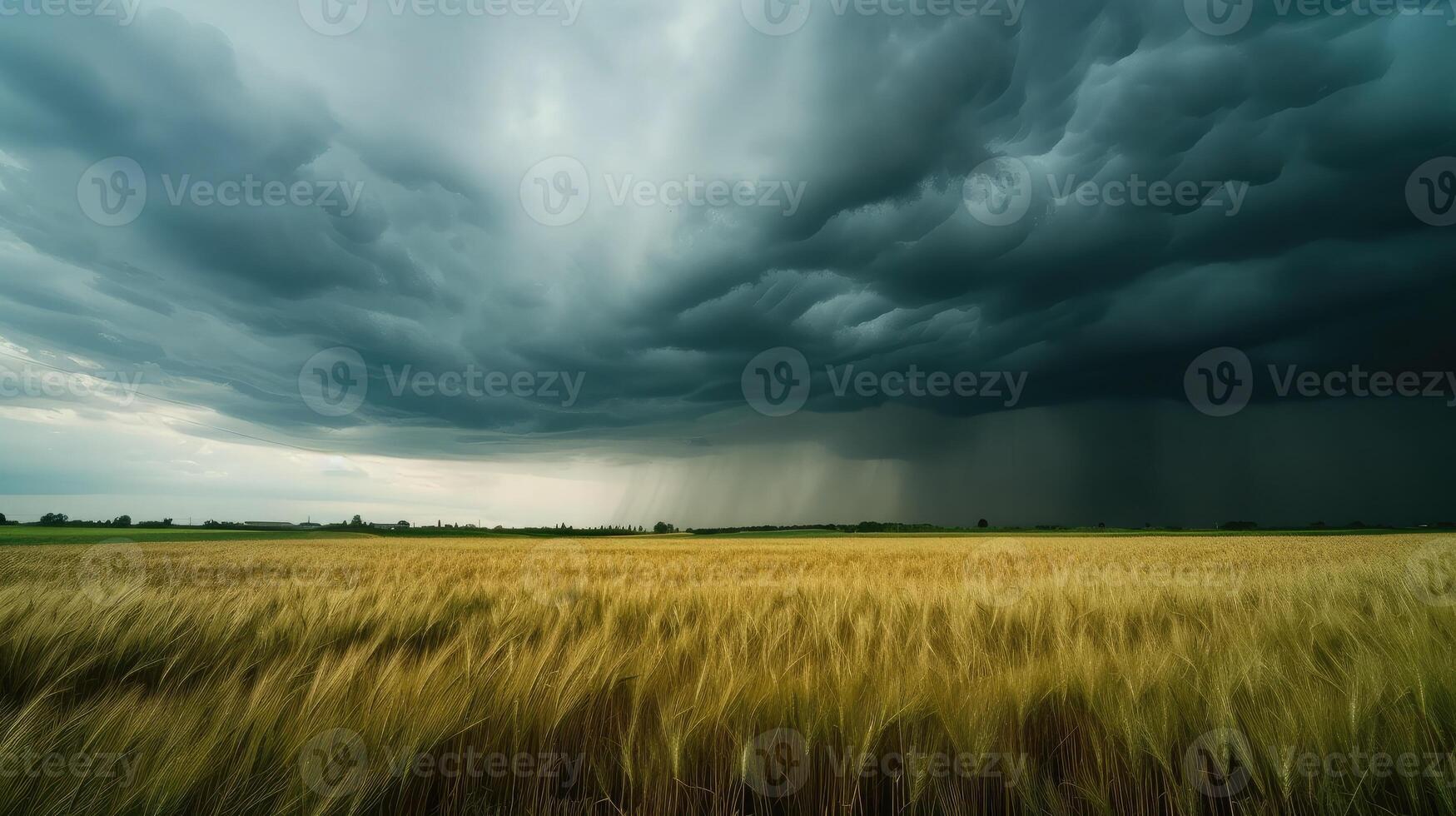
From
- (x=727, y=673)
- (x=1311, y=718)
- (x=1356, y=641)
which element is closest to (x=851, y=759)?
(x=727, y=673)

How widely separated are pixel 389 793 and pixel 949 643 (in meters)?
2.76

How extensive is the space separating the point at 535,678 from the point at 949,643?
2.30 m

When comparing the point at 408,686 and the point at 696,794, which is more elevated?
the point at 408,686

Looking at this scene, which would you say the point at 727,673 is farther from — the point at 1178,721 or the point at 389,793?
the point at 1178,721

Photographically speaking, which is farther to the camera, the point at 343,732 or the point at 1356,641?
the point at 1356,641

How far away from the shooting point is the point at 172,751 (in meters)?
1.48

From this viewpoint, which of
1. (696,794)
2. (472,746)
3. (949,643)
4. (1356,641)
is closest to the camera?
(696,794)

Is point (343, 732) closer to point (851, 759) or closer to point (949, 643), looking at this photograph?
point (851, 759)

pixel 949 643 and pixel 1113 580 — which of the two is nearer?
pixel 949 643

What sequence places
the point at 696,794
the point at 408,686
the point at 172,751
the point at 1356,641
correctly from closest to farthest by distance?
the point at 172,751
the point at 696,794
the point at 408,686
the point at 1356,641

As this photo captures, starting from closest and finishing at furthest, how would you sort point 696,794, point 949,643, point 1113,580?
point 696,794 < point 949,643 < point 1113,580

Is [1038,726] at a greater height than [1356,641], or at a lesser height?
lesser

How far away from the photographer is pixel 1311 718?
1.75 m

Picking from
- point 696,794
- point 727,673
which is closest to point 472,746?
point 696,794
